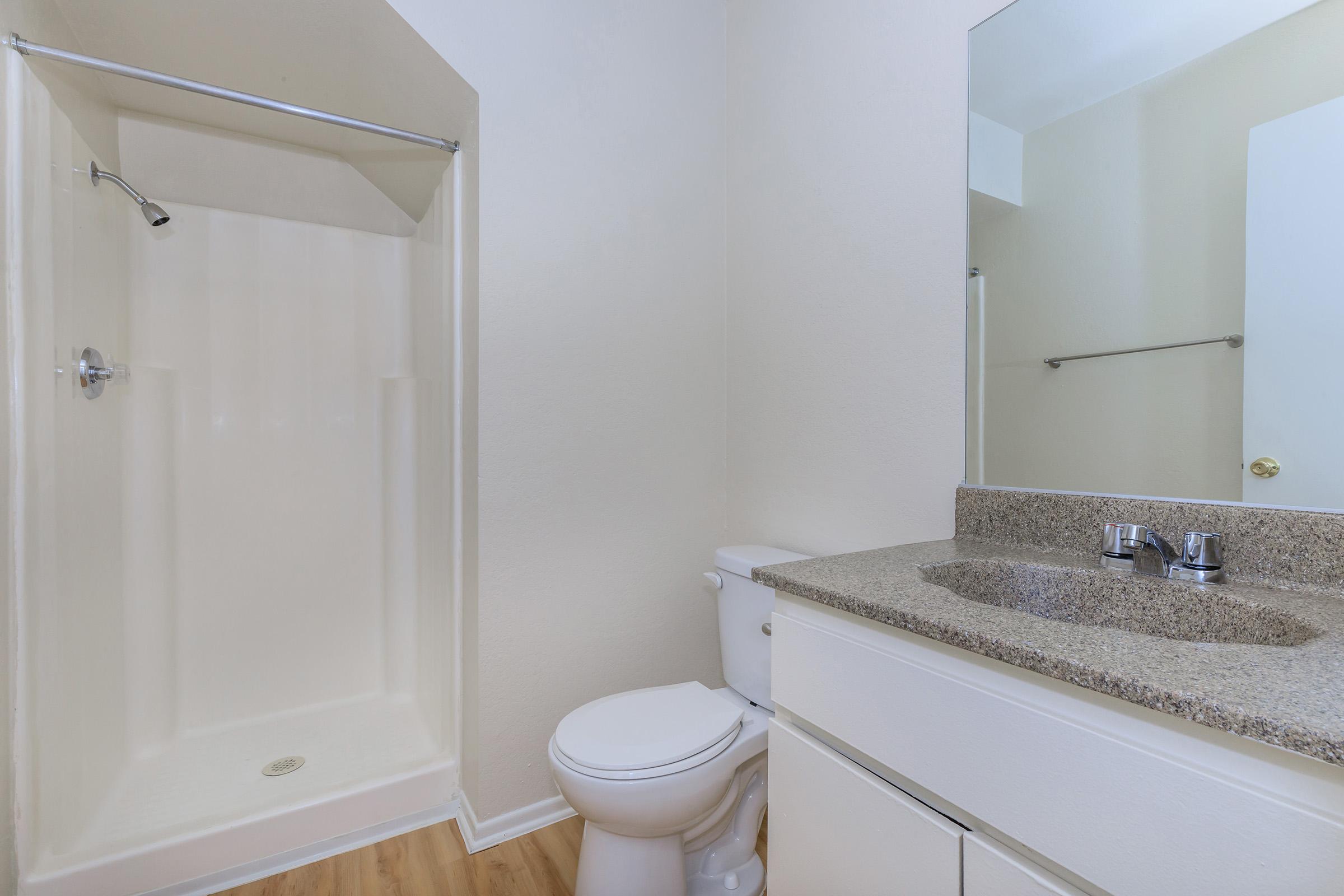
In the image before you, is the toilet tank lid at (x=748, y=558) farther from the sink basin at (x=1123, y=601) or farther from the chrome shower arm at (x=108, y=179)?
the chrome shower arm at (x=108, y=179)

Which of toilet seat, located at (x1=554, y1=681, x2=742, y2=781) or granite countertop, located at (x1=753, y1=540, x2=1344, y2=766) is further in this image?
toilet seat, located at (x1=554, y1=681, x2=742, y2=781)

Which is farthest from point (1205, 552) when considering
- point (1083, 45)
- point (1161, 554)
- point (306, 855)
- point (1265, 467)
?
point (306, 855)

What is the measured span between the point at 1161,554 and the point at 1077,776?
49cm

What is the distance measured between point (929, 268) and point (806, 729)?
98 cm

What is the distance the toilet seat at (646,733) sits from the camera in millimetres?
1236

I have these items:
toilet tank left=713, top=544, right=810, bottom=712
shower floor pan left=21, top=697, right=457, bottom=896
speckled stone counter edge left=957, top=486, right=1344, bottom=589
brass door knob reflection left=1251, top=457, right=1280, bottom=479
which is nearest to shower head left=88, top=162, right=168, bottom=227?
shower floor pan left=21, top=697, right=457, bottom=896

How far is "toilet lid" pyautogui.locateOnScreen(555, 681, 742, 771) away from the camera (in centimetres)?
125

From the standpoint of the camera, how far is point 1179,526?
39.0 inches

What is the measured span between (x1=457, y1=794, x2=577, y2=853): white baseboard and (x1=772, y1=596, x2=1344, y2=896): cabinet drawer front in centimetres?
112

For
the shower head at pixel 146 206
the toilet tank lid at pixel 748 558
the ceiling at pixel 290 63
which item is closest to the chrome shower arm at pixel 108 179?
the shower head at pixel 146 206

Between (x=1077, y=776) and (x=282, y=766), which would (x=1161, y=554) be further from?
(x=282, y=766)

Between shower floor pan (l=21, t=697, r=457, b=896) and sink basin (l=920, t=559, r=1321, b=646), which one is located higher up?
sink basin (l=920, t=559, r=1321, b=646)

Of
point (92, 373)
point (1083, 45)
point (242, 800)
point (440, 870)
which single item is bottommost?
point (440, 870)

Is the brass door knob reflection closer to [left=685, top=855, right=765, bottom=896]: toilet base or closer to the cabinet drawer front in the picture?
the cabinet drawer front
